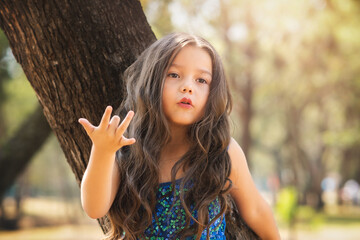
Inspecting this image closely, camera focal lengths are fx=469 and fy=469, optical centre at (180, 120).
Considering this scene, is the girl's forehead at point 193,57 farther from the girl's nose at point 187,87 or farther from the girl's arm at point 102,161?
the girl's arm at point 102,161

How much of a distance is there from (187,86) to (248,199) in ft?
2.17

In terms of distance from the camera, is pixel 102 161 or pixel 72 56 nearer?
pixel 102 161

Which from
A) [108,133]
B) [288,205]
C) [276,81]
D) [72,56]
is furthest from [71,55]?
[276,81]

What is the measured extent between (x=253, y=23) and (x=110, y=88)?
48.1 feet

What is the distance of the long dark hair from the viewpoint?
80.1 inches

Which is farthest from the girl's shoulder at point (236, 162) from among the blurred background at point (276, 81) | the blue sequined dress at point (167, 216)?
the blurred background at point (276, 81)

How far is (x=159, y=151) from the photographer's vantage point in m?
2.17

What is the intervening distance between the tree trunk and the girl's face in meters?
0.38

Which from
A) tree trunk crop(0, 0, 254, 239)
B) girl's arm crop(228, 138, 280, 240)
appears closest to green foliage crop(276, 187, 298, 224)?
girl's arm crop(228, 138, 280, 240)

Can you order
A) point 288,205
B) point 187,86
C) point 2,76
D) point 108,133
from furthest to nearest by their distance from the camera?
point 288,205 → point 2,76 → point 187,86 → point 108,133

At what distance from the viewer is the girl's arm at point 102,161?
1737 mm

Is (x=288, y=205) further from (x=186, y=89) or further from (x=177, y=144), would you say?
(x=186, y=89)

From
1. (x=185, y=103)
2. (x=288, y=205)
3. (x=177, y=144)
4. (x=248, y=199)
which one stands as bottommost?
(x=288, y=205)

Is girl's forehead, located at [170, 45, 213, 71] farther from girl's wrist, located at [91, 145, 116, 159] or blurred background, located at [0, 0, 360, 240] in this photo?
blurred background, located at [0, 0, 360, 240]
